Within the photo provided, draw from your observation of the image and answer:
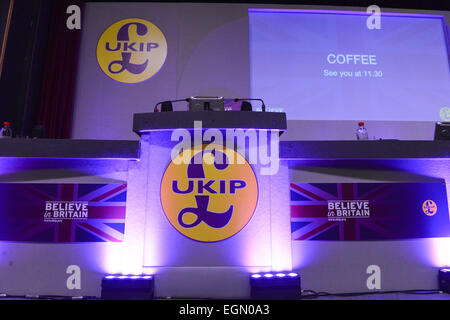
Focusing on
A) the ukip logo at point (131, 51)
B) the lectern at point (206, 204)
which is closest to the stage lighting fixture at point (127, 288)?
the lectern at point (206, 204)

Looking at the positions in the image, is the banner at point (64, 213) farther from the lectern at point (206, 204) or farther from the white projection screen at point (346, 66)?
the white projection screen at point (346, 66)

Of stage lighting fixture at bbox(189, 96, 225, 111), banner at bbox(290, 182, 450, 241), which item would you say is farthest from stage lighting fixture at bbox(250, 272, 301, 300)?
stage lighting fixture at bbox(189, 96, 225, 111)

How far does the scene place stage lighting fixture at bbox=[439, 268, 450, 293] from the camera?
2.29m

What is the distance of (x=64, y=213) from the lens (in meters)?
2.31

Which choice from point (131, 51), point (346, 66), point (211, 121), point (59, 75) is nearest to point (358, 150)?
point (211, 121)

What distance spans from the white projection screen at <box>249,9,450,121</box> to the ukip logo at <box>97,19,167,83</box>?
58.5 inches

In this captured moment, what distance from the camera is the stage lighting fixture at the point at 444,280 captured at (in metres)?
2.29

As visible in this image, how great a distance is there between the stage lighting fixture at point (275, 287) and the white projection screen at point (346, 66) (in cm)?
297

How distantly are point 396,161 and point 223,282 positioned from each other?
161cm

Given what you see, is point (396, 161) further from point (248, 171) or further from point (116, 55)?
point (116, 55)

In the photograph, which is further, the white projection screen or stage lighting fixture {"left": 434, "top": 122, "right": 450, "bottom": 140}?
the white projection screen

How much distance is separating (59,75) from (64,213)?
123 inches

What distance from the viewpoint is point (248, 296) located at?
6.99 feet

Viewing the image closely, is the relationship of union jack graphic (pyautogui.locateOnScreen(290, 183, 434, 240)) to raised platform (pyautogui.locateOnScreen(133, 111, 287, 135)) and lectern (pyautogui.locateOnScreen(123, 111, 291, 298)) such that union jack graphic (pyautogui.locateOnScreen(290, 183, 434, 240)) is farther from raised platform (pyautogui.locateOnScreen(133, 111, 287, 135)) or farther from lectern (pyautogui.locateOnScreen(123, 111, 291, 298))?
raised platform (pyautogui.locateOnScreen(133, 111, 287, 135))
